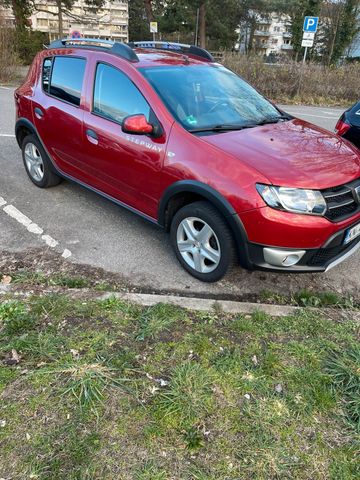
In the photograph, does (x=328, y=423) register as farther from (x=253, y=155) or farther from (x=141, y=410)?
(x=253, y=155)

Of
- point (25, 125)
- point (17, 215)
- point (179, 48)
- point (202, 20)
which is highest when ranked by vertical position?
point (202, 20)

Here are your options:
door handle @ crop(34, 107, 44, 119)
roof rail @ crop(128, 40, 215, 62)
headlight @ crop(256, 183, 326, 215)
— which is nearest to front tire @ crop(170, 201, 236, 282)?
headlight @ crop(256, 183, 326, 215)

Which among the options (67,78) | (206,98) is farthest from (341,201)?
(67,78)

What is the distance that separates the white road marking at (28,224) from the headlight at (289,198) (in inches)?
79.9

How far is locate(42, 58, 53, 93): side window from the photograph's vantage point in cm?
460

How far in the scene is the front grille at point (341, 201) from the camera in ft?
9.26

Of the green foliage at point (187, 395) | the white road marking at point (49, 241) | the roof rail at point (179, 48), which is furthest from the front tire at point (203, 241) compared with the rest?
the roof rail at point (179, 48)

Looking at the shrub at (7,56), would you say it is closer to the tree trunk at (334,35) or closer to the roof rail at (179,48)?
the roof rail at (179,48)

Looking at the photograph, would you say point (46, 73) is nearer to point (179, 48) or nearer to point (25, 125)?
point (25, 125)

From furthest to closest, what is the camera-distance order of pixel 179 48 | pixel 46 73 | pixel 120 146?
pixel 46 73, pixel 179 48, pixel 120 146

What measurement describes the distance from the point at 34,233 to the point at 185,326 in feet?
7.29

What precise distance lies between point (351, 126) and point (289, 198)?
282 centimetres

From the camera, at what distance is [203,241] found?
3.22 metres

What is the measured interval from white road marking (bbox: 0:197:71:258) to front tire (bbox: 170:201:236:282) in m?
1.16
